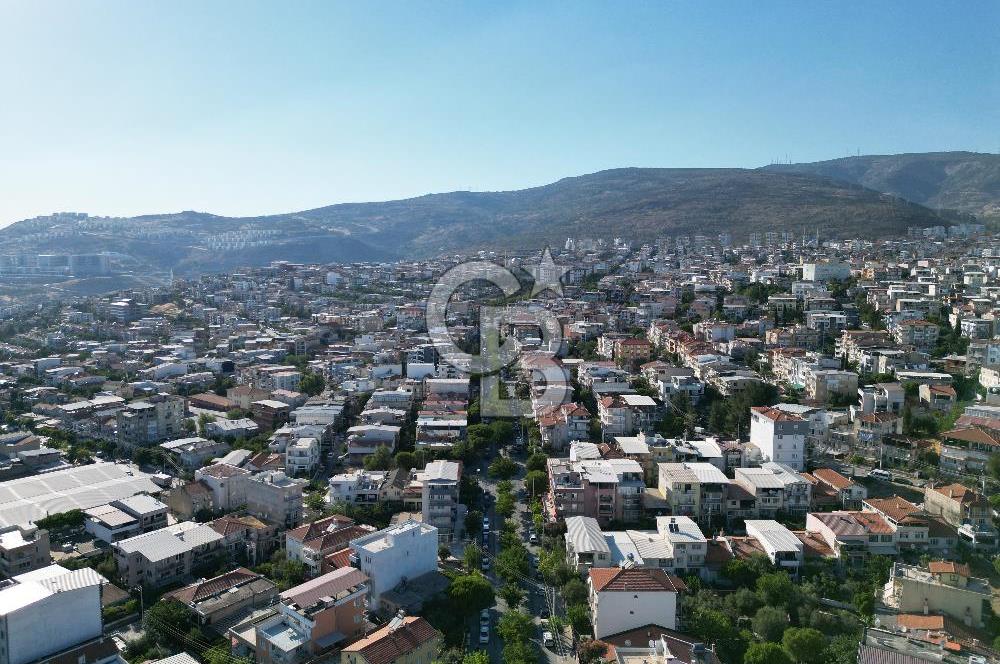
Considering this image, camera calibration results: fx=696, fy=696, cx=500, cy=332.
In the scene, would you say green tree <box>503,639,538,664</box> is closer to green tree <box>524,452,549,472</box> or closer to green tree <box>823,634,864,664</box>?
green tree <box>823,634,864,664</box>

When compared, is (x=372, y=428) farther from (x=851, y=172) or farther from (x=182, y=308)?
(x=851, y=172)

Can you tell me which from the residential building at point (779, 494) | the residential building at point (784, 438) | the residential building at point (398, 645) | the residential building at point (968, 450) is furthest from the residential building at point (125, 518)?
the residential building at point (968, 450)

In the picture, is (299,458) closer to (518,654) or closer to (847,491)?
(518,654)

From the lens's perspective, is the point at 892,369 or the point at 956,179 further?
the point at 956,179

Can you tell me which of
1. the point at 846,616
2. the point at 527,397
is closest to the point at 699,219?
the point at 527,397

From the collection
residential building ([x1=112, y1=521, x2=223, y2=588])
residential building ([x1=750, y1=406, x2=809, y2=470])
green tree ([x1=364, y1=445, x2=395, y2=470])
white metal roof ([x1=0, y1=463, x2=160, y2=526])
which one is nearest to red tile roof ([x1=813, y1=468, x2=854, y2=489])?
residential building ([x1=750, y1=406, x2=809, y2=470])

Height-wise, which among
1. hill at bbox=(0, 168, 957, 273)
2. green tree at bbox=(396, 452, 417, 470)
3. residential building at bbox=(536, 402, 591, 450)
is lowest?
green tree at bbox=(396, 452, 417, 470)

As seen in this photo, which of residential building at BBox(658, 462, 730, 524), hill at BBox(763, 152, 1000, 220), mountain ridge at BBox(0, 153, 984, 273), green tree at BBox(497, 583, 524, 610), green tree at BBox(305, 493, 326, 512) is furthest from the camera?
hill at BBox(763, 152, 1000, 220)
